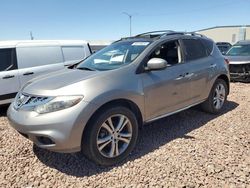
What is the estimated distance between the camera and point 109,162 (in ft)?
10.7

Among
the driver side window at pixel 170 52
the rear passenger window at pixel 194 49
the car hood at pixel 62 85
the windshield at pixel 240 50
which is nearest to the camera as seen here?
the car hood at pixel 62 85

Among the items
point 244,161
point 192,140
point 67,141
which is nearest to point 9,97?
point 67,141

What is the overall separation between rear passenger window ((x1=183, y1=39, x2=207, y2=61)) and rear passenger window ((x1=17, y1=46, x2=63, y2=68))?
3420 mm

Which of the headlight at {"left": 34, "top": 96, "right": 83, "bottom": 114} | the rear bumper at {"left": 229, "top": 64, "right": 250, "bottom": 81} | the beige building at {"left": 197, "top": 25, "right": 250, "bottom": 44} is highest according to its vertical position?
the beige building at {"left": 197, "top": 25, "right": 250, "bottom": 44}

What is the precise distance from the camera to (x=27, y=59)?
5.99 meters

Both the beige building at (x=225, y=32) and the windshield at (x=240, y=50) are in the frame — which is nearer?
the windshield at (x=240, y=50)

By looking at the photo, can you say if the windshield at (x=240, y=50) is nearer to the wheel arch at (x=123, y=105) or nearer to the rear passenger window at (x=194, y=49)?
the rear passenger window at (x=194, y=49)

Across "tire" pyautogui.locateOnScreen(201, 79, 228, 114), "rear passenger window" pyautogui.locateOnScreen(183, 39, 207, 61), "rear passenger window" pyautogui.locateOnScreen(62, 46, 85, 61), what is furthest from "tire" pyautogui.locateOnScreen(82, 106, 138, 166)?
"rear passenger window" pyautogui.locateOnScreen(62, 46, 85, 61)

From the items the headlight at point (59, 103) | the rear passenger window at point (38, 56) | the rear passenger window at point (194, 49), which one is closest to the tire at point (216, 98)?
the rear passenger window at point (194, 49)

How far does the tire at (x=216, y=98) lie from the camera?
5.04 m

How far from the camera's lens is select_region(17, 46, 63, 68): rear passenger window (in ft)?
19.5

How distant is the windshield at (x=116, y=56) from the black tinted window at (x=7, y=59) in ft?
7.71

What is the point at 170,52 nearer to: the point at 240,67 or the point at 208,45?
the point at 208,45

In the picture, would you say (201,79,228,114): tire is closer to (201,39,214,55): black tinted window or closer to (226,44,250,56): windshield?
(201,39,214,55): black tinted window
